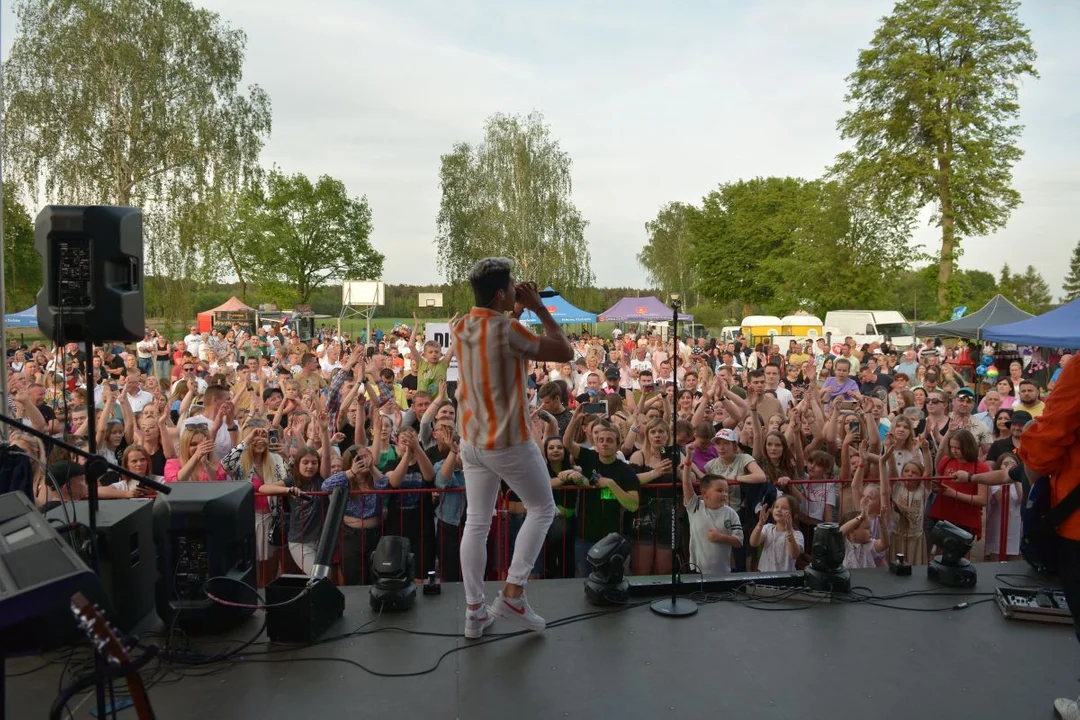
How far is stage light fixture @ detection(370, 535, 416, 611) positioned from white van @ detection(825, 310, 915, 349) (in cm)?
2651

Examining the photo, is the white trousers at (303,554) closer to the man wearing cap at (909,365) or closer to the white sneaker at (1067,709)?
the white sneaker at (1067,709)

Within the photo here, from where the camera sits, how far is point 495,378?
3.41 metres

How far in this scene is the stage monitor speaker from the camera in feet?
6.24

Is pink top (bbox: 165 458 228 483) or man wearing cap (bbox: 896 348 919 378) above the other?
man wearing cap (bbox: 896 348 919 378)

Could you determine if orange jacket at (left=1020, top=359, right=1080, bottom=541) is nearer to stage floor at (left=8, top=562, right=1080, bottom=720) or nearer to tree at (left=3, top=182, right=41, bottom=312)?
stage floor at (left=8, top=562, right=1080, bottom=720)

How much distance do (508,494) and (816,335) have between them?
24.3 m

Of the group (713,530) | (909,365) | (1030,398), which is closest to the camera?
(713,530)

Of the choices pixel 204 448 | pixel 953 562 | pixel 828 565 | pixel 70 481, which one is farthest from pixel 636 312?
pixel 70 481

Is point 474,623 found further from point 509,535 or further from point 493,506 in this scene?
point 509,535

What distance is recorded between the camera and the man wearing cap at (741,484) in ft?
17.2

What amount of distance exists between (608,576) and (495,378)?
131 centimetres

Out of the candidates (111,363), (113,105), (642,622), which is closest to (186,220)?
(113,105)

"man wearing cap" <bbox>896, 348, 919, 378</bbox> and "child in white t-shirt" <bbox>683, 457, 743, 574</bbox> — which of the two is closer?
"child in white t-shirt" <bbox>683, 457, 743, 574</bbox>

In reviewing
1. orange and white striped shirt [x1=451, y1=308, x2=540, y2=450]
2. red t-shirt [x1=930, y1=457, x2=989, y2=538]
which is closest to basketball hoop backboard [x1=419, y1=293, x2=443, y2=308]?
red t-shirt [x1=930, y1=457, x2=989, y2=538]
